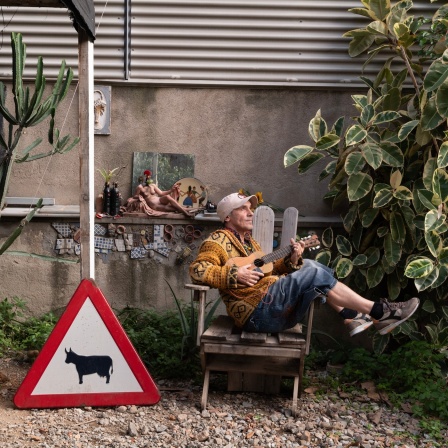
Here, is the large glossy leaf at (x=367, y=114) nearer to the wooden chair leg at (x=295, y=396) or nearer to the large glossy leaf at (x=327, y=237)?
the large glossy leaf at (x=327, y=237)

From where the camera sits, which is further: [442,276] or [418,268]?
[442,276]

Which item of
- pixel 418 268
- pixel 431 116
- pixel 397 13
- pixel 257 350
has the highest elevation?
pixel 397 13

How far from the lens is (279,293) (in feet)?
16.8

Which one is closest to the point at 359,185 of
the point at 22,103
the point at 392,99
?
the point at 392,99

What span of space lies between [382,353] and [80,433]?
2.65 metres

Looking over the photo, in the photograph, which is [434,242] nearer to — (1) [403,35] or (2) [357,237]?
(2) [357,237]

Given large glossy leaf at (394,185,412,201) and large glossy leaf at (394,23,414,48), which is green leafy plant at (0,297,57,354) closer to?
large glossy leaf at (394,185,412,201)

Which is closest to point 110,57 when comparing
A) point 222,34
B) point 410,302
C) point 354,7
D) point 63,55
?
point 63,55

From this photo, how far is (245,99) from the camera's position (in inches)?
260

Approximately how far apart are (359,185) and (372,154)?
0.29 meters

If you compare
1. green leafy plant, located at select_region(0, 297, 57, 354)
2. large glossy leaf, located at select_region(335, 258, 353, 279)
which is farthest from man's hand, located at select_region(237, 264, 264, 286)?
green leafy plant, located at select_region(0, 297, 57, 354)

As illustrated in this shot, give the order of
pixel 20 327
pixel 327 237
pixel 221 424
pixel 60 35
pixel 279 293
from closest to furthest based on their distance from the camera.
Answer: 1. pixel 221 424
2. pixel 279 293
3. pixel 327 237
4. pixel 20 327
5. pixel 60 35

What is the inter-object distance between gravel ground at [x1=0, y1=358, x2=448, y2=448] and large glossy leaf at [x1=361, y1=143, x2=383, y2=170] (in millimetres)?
1685

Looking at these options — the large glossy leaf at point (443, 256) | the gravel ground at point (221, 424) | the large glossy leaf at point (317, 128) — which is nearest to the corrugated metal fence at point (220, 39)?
the large glossy leaf at point (317, 128)
